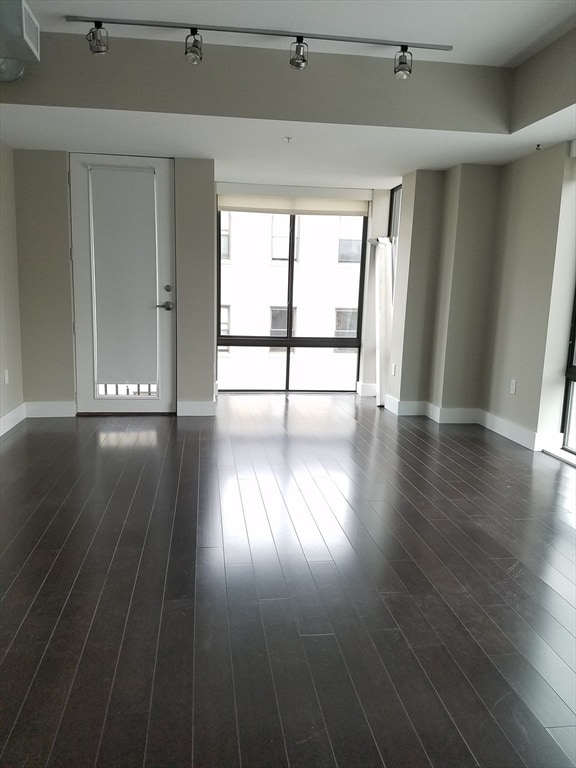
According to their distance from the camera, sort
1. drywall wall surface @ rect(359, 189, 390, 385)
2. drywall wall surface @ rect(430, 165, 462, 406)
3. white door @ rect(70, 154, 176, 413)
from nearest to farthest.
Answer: white door @ rect(70, 154, 176, 413) < drywall wall surface @ rect(430, 165, 462, 406) < drywall wall surface @ rect(359, 189, 390, 385)

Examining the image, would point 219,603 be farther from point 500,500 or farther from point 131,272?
point 131,272

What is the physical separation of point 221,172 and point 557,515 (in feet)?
14.7

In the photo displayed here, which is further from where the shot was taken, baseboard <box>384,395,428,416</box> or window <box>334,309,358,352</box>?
window <box>334,309,358,352</box>

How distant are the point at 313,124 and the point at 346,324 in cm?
330

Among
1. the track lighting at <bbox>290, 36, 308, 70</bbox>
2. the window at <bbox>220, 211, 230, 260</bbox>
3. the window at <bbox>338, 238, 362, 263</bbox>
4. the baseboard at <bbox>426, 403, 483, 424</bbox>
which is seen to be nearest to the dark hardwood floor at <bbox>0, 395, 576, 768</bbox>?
the baseboard at <bbox>426, 403, 483, 424</bbox>

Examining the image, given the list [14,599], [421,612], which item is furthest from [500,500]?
[14,599]

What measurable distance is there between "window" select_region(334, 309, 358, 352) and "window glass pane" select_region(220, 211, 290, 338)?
2.27ft

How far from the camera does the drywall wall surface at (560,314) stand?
13.7ft

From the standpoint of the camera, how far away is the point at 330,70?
378cm

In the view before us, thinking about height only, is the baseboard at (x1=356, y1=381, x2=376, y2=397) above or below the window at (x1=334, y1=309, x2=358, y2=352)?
below

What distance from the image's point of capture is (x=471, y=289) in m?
5.18

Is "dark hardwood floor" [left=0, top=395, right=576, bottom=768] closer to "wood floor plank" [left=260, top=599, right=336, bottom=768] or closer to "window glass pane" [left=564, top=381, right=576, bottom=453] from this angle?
"wood floor plank" [left=260, top=599, right=336, bottom=768]

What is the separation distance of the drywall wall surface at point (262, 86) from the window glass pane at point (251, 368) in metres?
3.40

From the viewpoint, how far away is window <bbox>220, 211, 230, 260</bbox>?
257 inches
